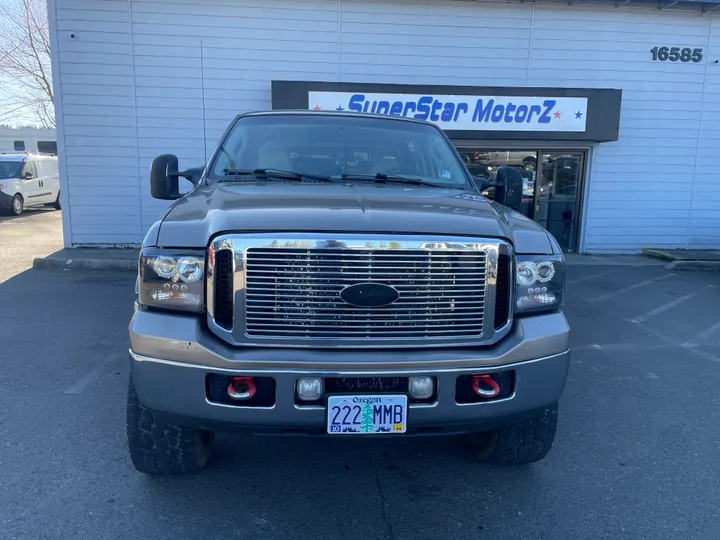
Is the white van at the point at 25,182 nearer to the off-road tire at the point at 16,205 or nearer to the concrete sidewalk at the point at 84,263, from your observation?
the off-road tire at the point at 16,205

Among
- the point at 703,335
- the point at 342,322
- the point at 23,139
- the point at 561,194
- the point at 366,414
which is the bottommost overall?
the point at 703,335

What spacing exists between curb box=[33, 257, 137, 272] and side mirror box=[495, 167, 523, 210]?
6907 millimetres

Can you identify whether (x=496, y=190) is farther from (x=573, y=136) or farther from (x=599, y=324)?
(x=573, y=136)

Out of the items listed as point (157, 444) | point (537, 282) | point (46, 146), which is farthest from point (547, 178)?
point (46, 146)

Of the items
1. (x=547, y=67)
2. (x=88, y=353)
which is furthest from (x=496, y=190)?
(x=547, y=67)

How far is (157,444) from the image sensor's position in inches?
116

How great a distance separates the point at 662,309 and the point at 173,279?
690cm

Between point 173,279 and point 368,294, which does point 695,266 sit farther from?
point 173,279

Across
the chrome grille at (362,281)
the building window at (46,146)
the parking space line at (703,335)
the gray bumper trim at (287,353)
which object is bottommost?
the parking space line at (703,335)

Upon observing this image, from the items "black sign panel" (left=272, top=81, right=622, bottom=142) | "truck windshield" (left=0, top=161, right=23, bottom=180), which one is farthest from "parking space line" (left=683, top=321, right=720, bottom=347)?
"truck windshield" (left=0, top=161, right=23, bottom=180)

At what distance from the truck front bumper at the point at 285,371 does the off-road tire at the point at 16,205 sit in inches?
667

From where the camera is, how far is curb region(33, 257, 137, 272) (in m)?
9.34

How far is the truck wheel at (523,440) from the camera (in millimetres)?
3158

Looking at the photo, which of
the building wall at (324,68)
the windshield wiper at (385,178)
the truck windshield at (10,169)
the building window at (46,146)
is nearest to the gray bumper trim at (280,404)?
the windshield wiper at (385,178)
